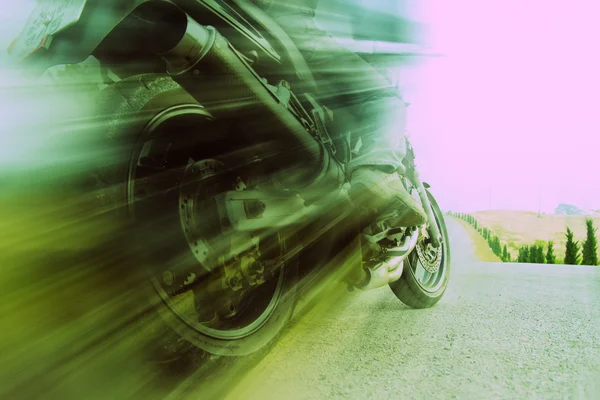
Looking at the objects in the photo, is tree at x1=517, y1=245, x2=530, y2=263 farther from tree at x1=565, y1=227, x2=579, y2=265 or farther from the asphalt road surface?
the asphalt road surface

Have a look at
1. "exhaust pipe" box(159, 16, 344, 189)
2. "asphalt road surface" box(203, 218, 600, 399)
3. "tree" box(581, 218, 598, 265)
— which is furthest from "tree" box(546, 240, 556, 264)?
"exhaust pipe" box(159, 16, 344, 189)

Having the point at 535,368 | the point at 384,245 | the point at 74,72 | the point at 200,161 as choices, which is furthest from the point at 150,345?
the point at 535,368

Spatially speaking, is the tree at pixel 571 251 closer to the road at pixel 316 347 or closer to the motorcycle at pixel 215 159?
the road at pixel 316 347

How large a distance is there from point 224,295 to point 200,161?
508mm

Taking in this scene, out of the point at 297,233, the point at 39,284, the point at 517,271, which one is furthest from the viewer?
the point at 517,271

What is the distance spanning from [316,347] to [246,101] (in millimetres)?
1248

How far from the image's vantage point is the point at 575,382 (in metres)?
1.54

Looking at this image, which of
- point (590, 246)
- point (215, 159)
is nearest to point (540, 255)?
point (590, 246)

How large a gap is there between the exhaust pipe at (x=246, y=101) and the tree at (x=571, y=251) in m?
19.4

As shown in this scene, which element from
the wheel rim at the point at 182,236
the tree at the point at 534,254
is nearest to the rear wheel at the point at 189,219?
the wheel rim at the point at 182,236

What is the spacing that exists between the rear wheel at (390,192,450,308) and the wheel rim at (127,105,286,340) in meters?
1.30

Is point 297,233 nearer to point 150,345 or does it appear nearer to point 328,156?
point 328,156

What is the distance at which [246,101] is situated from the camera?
1257 millimetres

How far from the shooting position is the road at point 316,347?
108cm
